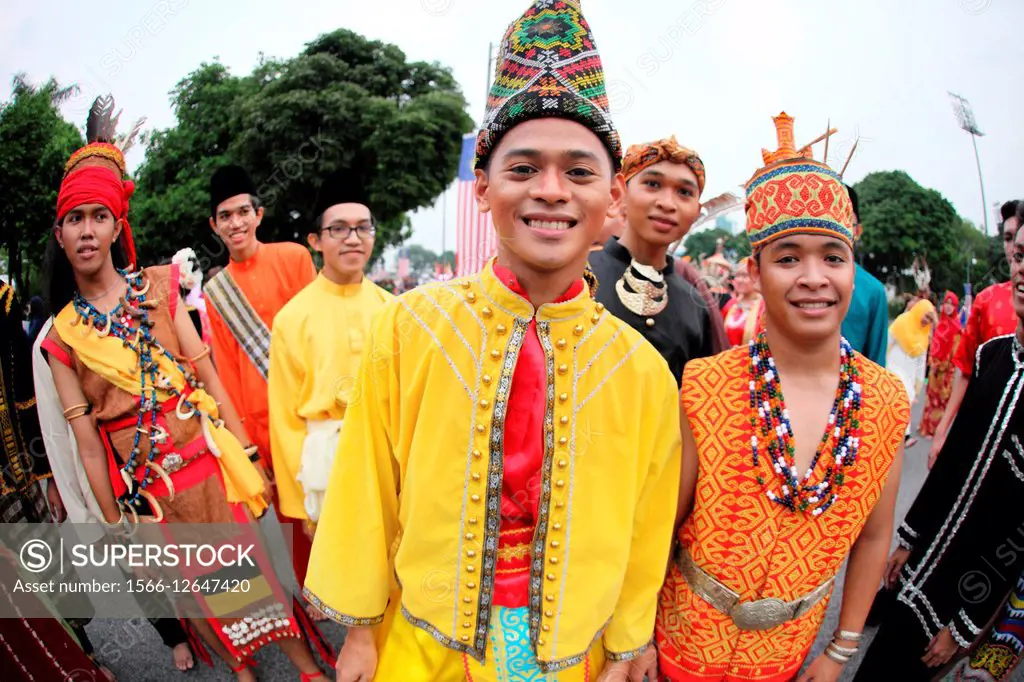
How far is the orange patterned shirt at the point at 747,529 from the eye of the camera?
185 cm

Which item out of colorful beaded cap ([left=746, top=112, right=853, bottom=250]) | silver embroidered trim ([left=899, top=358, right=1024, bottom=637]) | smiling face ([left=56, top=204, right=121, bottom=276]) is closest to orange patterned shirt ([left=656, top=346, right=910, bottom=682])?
colorful beaded cap ([left=746, top=112, right=853, bottom=250])

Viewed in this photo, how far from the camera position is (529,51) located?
1.59m

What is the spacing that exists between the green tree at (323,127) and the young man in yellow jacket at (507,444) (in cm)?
1680

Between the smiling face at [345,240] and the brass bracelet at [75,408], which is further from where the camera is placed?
the smiling face at [345,240]

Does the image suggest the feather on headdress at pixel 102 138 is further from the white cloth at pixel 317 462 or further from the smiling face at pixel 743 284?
the smiling face at pixel 743 284

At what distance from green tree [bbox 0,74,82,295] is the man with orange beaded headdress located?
507 centimetres

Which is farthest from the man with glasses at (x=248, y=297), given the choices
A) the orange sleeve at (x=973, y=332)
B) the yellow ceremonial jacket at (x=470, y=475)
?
the orange sleeve at (x=973, y=332)

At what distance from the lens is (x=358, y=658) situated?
1630 millimetres

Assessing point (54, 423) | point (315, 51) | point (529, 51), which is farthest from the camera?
point (315, 51)

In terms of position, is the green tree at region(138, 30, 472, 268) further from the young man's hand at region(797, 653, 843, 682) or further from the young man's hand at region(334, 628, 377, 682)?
the young man's hand at region(797, 653, 843, 682)

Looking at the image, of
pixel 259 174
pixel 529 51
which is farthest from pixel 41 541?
pixel 259 174

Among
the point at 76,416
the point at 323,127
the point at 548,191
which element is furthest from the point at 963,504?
the point at 323,127

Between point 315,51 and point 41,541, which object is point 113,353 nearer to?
point 41,541

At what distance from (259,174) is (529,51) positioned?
2026cm
